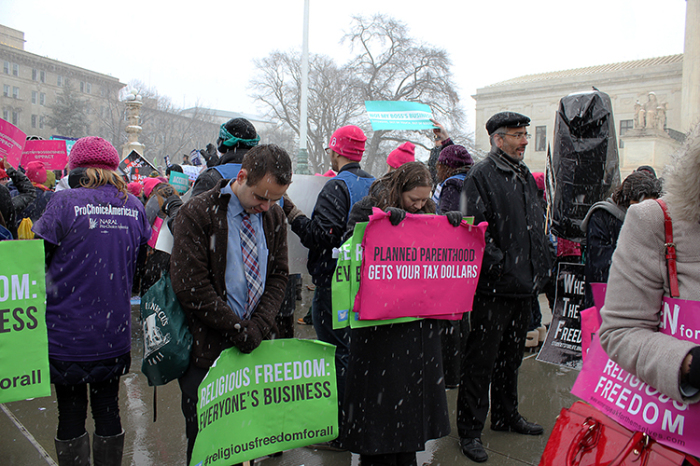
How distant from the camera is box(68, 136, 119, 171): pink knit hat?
9.05 feet

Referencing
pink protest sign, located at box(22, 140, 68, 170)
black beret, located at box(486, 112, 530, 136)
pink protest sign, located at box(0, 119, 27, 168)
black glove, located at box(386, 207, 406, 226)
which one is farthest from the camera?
pink protest sign, located at box(22, 140, 68, 170)

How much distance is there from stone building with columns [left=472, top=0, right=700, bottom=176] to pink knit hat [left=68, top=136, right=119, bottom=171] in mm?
28175

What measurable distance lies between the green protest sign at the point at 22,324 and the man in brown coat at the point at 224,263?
698 mm

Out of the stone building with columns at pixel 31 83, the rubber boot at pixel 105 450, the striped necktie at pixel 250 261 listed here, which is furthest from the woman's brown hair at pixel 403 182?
the stone building with columns at pixel 31 83

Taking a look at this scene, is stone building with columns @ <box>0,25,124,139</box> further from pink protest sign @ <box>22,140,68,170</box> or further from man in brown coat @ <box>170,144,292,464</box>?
man in brown coat @ <box>170,144,292,464</box>

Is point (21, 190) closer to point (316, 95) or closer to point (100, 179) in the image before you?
point (100, 179)

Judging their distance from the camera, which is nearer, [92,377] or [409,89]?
[92,377]

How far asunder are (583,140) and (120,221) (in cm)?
379

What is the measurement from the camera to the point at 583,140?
14.7 ft

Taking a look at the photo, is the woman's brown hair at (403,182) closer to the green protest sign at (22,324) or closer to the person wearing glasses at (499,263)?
the person wearing glasses at (499,263)

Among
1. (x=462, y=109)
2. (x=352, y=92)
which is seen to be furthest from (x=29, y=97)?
(x=462, y=109)

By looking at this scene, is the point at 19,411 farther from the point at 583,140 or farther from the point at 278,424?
the point at 583,140

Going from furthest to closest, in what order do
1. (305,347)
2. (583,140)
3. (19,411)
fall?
(583,140), (19,411), (305,347)

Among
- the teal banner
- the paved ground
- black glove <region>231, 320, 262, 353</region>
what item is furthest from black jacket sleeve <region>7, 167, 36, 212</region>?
black glove <region>231, 320, 262, 353</region>
